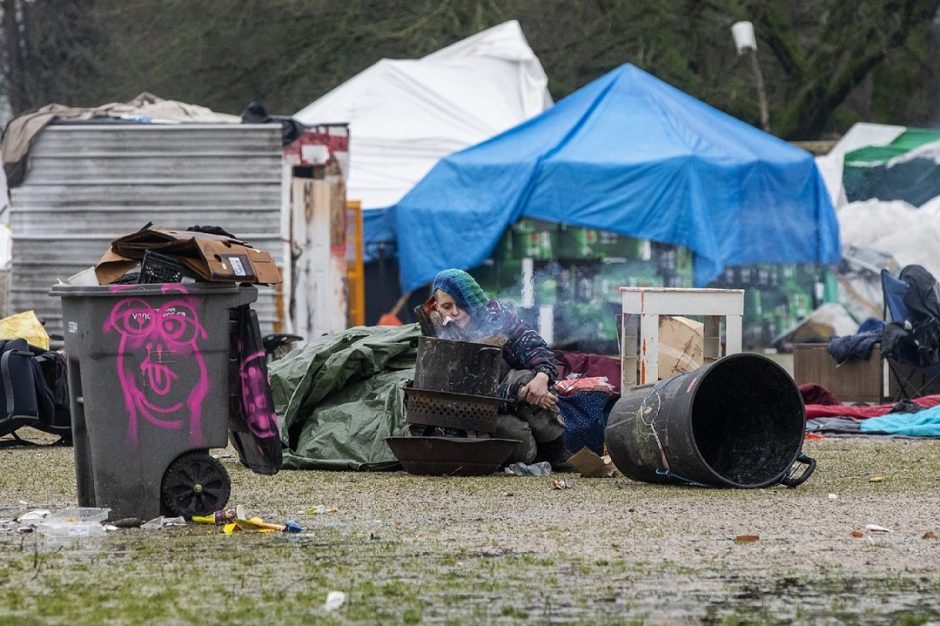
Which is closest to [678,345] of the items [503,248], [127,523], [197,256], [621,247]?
[197,256]

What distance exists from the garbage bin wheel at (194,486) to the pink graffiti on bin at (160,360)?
92mm

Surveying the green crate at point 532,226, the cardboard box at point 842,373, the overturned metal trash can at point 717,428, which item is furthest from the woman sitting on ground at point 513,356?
the green crate at point 532,226

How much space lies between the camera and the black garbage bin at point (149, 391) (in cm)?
623

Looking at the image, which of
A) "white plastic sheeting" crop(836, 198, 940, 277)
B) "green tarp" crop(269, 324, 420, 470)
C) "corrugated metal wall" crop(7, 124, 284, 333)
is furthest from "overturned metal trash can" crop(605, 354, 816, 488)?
"white plastic sheeting" crop(836, 198, 940, 277)

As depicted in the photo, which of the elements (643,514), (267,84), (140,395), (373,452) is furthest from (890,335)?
(267,84)

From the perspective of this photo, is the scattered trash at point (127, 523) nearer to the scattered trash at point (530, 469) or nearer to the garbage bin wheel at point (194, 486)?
the garbage bin wheel at point (194, 486)

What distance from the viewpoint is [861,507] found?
22.6ft

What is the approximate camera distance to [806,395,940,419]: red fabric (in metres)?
12.5

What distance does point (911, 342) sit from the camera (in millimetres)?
13766

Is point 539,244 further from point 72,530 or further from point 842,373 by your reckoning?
point 72,530

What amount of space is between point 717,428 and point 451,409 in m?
1.33

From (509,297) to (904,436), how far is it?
960 centimetres

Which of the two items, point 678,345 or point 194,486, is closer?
point 194,486

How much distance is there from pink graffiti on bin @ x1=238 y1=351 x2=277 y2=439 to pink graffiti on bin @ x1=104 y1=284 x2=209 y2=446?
212 millimetres
